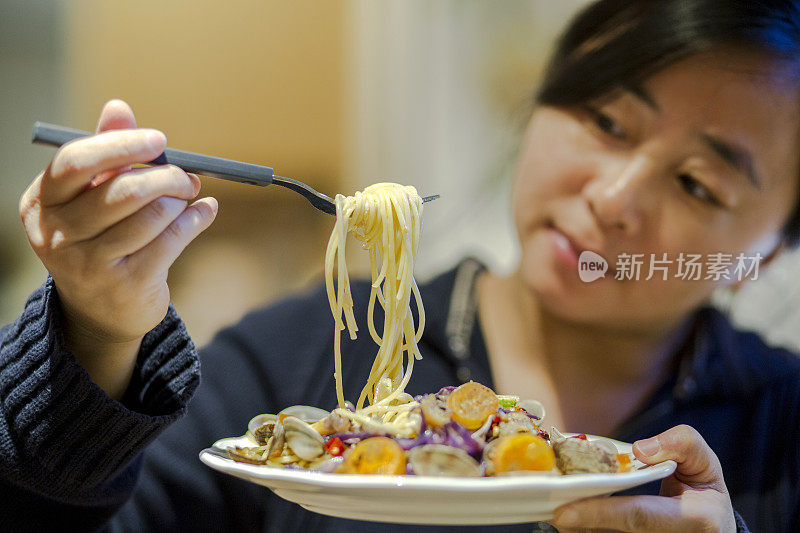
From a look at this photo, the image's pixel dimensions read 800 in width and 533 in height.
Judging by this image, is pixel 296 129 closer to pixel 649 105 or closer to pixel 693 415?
pixel 649 105

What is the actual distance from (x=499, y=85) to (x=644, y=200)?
384 mm

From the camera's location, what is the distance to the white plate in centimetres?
52

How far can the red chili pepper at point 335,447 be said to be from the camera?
2.06 ft

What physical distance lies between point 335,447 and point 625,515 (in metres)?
0.30

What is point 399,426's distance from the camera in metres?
0.66

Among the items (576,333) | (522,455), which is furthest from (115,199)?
(576,333)

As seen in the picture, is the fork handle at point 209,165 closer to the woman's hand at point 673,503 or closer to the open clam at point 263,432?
the open clam at point 263,432

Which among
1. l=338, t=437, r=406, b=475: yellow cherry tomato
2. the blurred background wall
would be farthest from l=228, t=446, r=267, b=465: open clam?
the blurred background wall

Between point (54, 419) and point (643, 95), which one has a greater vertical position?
point (643, 95)

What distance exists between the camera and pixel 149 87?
4.20 feet

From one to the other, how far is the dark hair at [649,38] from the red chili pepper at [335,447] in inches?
31.0

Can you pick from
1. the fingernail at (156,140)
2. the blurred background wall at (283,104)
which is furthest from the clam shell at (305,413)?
the blurred background wall at (283,104)

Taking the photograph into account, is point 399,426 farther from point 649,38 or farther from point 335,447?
point 649,38

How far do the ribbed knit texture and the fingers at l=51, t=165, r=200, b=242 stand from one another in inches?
5.5
